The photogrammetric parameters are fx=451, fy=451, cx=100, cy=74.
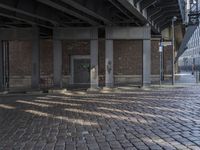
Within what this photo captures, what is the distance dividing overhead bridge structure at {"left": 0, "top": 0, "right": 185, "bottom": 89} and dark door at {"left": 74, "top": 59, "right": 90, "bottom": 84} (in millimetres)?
92

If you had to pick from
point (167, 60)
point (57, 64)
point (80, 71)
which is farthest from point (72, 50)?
point (167, 60)

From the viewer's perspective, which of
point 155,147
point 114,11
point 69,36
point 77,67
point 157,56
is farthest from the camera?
point 157,56

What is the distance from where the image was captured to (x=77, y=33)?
112ft

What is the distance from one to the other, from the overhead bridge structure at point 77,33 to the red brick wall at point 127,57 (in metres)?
0.10

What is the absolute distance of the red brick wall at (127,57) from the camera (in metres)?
43.5

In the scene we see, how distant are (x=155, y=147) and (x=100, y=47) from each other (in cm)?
3447

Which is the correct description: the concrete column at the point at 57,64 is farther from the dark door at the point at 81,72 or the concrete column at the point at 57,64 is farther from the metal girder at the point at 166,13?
the metal girder at the point at 166,13

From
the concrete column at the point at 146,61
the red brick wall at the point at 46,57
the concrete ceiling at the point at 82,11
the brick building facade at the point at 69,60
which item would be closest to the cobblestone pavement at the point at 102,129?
the concrete ceiling at the point at 82,11

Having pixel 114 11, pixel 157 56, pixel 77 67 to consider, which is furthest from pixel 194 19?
pixel 114 11

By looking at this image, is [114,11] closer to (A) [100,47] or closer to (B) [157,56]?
(A) [100,47]

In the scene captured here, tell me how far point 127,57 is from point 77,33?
34.1 feet

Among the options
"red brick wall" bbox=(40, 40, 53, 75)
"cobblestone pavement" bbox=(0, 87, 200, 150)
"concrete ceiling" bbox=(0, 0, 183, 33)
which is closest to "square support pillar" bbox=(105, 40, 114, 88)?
"concrete ceiling" bbox=(0, 0, 183, 33)

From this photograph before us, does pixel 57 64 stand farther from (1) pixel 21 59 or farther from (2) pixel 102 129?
(2) pixel 102 129

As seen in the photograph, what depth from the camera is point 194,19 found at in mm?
43406
